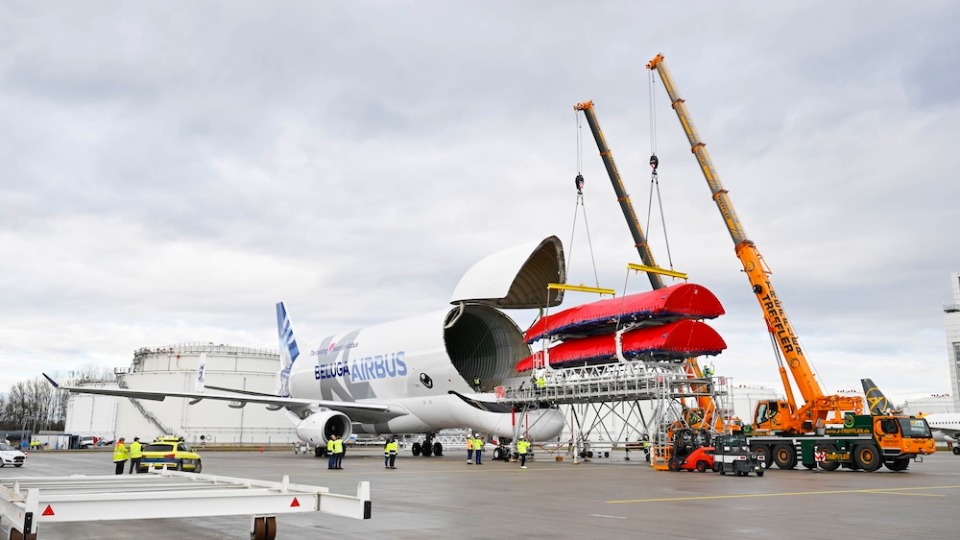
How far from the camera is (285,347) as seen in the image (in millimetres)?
49031

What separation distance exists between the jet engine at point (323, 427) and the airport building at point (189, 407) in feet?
136

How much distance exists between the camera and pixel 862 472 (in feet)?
83.8

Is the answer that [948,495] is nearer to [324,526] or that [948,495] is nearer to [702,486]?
[702,486]

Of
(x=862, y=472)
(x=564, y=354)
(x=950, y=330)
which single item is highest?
(x=950, y=330)

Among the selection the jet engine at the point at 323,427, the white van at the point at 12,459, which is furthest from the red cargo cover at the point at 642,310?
the white van at the point at 12,459

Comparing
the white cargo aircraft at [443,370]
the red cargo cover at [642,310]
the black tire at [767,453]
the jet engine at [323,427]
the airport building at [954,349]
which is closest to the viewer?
the red cargo cover at [642,310]

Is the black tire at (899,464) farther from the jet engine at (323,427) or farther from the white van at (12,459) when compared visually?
the white van at (12,459)

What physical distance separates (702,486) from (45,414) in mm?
134375

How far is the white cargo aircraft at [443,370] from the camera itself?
1302 inches

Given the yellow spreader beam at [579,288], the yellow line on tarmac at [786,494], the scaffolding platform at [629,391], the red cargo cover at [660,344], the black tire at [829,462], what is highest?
the yellow spreader beam at [579,288]

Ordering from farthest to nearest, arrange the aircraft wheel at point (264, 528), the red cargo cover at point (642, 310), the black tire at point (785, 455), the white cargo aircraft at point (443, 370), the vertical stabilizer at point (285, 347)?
the vertical stabilizer at point (285, 347), the white cargo aircraft at point (443, 370), the red cargo cover at point (642, 310), the black tire at point (785, 455), the aircraft wheel at point (264, 528)

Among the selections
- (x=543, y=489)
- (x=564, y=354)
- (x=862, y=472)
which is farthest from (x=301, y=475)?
(x=862, y=472)

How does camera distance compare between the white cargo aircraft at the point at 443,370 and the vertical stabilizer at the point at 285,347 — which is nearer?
the white cargo aircraft at the point at 443,370

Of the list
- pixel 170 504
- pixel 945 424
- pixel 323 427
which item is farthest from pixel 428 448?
pixel 945 424
